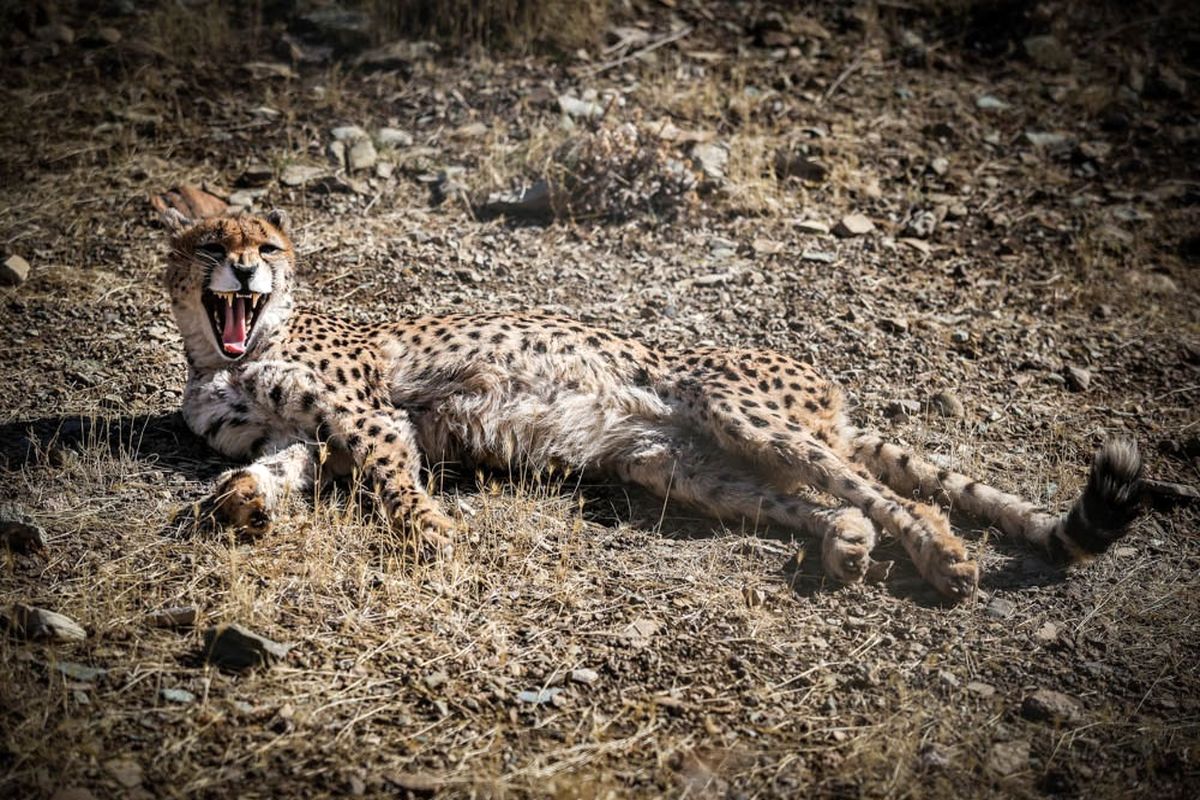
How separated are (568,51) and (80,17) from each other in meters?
3.58

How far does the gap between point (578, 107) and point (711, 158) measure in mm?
1050

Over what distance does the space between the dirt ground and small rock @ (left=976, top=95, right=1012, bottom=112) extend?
9cm

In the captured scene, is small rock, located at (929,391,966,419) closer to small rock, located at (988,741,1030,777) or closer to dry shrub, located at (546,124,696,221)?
dry shrub, located at (546,124,696,221)

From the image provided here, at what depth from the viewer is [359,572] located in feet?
13.4

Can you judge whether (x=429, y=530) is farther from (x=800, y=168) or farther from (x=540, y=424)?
(x=800, y=168)

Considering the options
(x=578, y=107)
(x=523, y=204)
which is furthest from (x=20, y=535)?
(x=578, y=107)

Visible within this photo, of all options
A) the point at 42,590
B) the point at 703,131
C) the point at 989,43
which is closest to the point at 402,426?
the point at 42,590

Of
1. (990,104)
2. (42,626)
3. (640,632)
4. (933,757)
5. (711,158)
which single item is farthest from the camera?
(990,104)

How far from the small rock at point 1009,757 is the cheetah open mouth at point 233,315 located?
319 cm

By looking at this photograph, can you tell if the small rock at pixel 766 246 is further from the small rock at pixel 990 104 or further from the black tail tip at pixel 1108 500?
the black tail tip at pixel 1108 500

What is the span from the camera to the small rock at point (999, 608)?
13.7 ft

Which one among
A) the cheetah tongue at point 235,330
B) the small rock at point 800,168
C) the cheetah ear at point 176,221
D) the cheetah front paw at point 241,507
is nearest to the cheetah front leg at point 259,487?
the cheetah front paw at point 241,507

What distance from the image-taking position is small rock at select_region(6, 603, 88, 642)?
3590mm

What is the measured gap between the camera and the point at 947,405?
5.73 metres
